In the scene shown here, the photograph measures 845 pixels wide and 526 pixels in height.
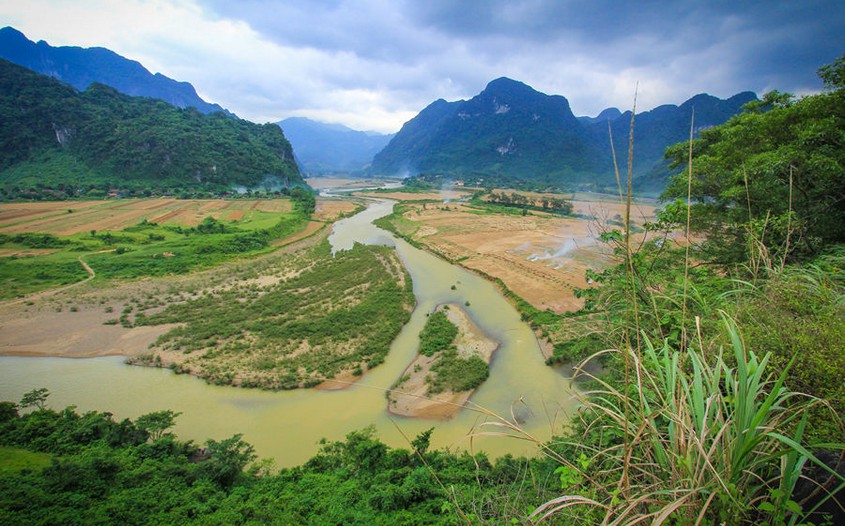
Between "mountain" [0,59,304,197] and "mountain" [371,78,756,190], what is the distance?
86.0m

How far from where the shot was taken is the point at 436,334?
55.6ft

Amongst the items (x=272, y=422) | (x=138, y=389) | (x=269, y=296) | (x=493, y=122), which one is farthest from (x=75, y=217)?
(x=493, y=122)

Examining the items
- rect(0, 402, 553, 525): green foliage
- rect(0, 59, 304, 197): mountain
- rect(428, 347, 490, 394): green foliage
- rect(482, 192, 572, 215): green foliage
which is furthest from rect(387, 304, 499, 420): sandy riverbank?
rect(0, 59, 304, 197): mountain

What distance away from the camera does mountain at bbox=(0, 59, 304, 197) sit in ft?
Result: 213

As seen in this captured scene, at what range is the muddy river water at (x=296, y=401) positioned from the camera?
36.6 feet

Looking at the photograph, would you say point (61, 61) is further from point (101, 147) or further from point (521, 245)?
point (521, 245)

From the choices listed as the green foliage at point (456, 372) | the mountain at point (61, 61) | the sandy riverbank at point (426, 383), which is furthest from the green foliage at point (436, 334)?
the mountain at point (61, 61)

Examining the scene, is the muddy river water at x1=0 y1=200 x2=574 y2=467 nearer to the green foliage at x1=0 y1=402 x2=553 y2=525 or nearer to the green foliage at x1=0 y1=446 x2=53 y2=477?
the green foliage at x1=0 y1=402 x2=553 y2=525

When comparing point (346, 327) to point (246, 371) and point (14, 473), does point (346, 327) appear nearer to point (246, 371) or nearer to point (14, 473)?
point (246, 371)

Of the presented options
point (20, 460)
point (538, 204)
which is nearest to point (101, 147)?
point (20, 460)

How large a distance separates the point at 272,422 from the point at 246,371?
10.8 feet

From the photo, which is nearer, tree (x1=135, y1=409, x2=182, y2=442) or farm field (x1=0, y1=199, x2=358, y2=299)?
tree (x1=135, y1=409, x2=182, y2=442)

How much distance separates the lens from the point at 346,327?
17547mm

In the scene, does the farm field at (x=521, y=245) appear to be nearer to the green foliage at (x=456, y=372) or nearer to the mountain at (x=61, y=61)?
the green foliage at (x=456, y=372)
